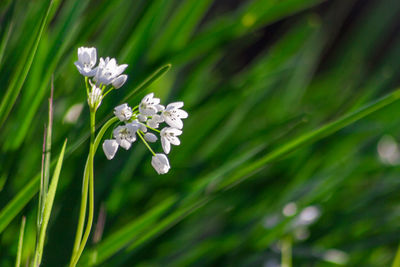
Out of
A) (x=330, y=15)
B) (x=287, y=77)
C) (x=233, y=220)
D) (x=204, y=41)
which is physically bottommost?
(x=233, y=220)

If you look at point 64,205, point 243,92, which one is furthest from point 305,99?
point 64,205

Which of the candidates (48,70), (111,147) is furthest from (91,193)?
(48,70)

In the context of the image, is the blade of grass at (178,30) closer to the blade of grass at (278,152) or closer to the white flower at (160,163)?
the blade of grass at (278,152)

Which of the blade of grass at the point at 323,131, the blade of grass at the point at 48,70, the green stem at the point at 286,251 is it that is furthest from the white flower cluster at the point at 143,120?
the green stem at the point at 286,251

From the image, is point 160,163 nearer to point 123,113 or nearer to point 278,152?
point 123,113

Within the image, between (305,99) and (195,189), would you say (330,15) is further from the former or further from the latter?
(195,189)

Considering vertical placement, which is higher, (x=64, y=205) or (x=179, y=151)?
(x=179, y=151)
